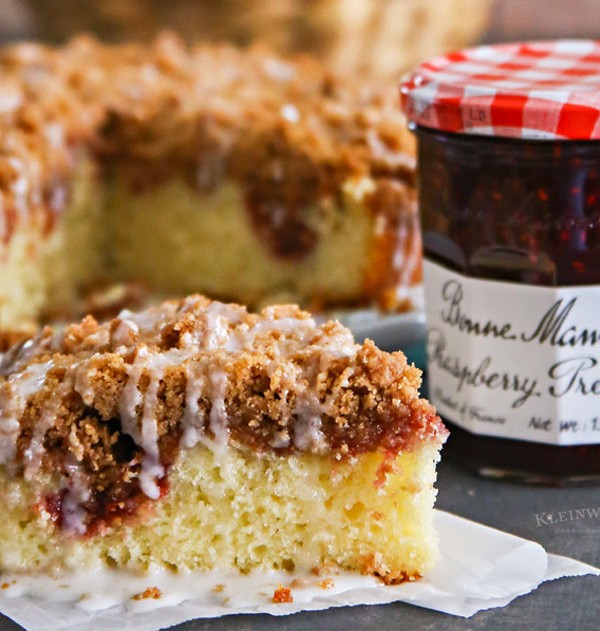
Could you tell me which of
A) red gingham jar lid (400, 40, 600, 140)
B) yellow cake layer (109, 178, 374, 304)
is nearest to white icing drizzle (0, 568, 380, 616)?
red gingham jar lid (400, 40, 600, 140)

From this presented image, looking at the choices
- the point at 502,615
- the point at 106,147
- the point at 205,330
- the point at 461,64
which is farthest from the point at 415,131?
the point at 106,147

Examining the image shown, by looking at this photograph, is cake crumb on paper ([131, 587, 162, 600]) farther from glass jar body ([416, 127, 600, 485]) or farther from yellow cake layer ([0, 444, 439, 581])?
glass jar body ([416, 127, 600, 485])

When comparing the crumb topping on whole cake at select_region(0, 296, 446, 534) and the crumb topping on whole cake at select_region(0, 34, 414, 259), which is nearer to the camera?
the crumb topping on whole cake at select_region(0, 296, 446, 534)

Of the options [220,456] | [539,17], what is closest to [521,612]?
[220,456]

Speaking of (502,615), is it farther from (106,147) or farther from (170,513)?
(106,147)

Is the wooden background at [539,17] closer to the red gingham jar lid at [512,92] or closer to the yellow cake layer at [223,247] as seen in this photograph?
the yellow cake layer at [223,247]

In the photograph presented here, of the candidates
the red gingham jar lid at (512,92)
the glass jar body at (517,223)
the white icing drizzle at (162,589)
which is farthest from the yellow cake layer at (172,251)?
the white icing drizzle at (162,589)
